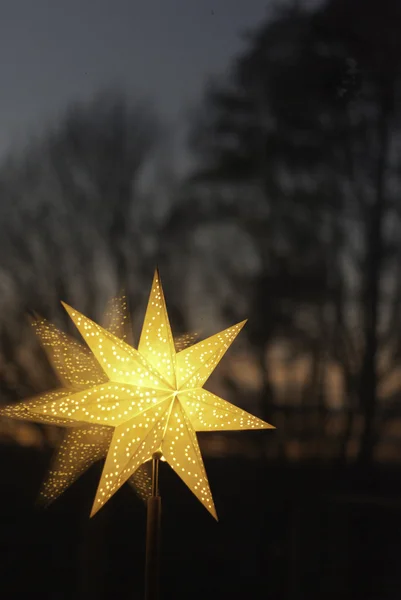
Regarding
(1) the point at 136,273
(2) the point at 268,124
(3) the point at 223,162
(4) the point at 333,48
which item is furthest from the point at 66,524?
(4) the point at 333,48

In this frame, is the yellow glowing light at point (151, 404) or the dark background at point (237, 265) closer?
the yellow glowing light at point (151, 404)

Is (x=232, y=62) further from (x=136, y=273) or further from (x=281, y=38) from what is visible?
(x=136, y=273)

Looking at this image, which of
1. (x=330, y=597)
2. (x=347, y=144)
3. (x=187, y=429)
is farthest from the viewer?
(x=347, y=144)

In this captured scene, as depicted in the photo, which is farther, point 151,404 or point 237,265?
point 237,265

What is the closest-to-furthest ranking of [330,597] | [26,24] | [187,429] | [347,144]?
[187,429], [330,597], [347,144], [26,24]

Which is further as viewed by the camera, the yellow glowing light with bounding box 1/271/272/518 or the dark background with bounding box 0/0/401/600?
the dark background with bounding box 0/0/401/600

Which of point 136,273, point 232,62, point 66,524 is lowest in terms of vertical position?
point 66,524

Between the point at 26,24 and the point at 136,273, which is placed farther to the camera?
the point at 26,24

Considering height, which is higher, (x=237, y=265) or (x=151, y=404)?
(x=237, y=265)
